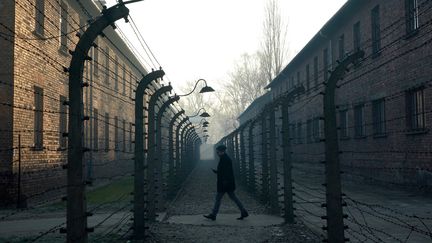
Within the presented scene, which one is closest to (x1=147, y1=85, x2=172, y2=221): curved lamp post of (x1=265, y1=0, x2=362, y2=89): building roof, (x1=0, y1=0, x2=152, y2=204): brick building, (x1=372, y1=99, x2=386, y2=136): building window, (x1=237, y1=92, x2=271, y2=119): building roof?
(x1=0, y1=0, x2=152, y2=204): brick building

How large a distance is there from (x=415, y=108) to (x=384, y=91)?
2.28m

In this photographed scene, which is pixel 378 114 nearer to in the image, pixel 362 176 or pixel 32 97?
pixel 32 97

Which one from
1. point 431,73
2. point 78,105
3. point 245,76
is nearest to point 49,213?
point 78,105

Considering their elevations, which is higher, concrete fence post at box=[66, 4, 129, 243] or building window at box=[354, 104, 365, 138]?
building window at box=[354, 104, 365, 138]

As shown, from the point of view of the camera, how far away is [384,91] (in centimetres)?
1784

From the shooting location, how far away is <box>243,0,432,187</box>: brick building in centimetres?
1477

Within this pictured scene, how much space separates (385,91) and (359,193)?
4.01 meters

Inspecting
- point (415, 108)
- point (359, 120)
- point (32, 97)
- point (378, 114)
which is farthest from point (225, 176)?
point (359, 120)

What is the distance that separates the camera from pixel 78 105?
15.1 feet

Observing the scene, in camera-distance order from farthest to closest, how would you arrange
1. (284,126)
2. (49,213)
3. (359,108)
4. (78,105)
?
(359,108)
(49,213)
(284,126)
(78,105)

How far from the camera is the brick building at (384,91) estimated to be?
14766 millimetres

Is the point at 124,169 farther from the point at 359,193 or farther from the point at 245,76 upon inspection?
the point at 245,76

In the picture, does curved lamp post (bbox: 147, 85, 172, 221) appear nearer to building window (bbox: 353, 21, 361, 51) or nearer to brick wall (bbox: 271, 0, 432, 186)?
brick wall (bbox: 271, 0, 432, 186)

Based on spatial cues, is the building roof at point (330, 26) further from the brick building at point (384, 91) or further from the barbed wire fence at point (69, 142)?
the barbed wire fence at point (69, 142)
